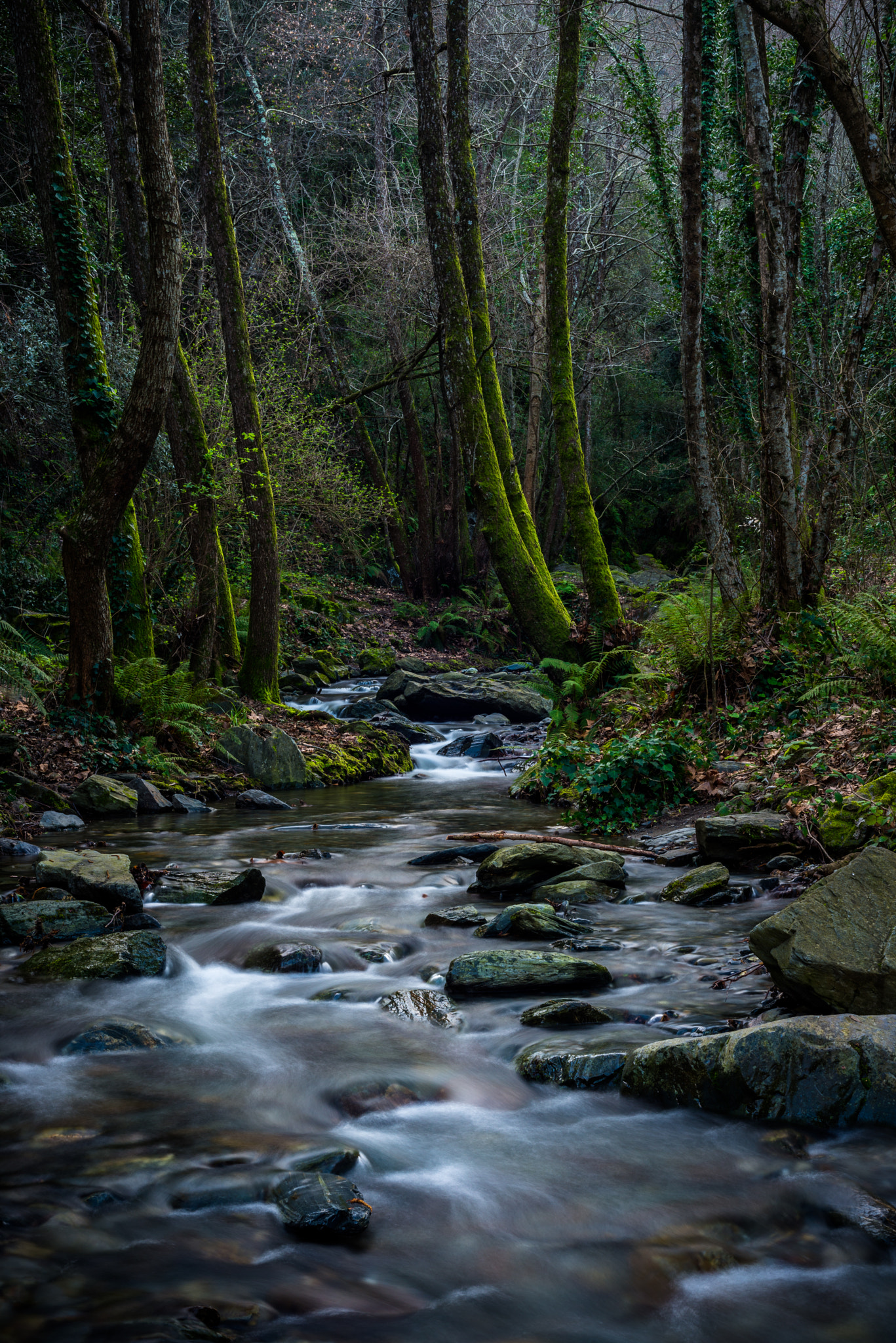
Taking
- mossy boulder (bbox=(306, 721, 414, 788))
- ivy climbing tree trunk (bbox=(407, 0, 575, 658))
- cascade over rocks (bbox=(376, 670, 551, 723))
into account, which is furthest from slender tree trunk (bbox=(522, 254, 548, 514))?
mossy boulder (bbox=(306, 721, 414, 788))

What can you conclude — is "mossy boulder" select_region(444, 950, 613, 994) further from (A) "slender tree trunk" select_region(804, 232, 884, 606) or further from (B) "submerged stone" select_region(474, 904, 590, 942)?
(A) "slender tree trunk" select_region(804, 232, 884, 606)

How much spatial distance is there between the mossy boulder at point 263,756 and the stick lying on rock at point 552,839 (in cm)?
446

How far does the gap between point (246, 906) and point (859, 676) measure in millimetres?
5532

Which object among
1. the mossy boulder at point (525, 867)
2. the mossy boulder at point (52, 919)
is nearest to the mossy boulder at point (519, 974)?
the mossy boulder at point (525, 867)

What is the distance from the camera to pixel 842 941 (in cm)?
377

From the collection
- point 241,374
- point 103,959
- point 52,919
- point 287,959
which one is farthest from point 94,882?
point 241,374

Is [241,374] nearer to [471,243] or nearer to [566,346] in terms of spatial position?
[471,243]

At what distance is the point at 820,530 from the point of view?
9562 mm

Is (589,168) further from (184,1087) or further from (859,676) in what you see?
(184,1087)

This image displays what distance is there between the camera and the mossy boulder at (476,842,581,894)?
6852 millimetres

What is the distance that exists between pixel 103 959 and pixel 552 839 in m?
3.49

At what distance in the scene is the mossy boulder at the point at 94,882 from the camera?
6.19m

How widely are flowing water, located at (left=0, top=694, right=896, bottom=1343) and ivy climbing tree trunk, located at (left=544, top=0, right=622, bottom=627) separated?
7.69 metres

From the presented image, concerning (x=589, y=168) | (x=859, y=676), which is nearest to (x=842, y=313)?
(x=589, y=168)
